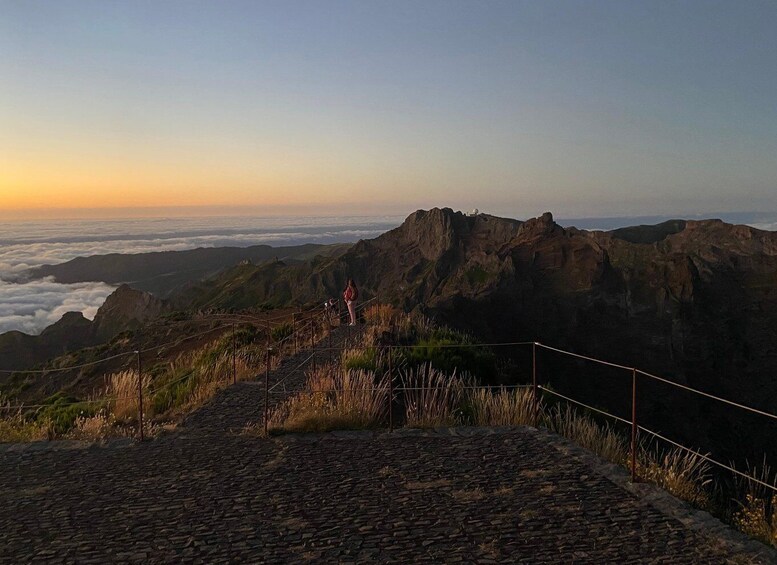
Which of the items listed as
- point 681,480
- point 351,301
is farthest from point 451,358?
point 681,480

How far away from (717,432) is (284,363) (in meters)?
43.8

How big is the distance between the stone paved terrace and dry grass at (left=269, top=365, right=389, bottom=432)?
0.41 m

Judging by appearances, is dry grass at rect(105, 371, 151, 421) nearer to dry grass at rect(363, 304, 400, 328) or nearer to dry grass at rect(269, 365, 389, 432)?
dry grass at rect(269, 365, 389, 432)

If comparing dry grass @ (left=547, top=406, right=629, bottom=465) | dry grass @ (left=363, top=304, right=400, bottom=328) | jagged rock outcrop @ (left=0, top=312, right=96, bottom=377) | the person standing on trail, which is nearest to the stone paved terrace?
dry grass @ (left=547, top=406, right=629, bottom=465)

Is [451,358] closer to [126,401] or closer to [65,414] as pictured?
[126,401]

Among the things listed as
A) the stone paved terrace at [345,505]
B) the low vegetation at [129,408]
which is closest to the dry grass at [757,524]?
the stone paved terrace at [345,505]

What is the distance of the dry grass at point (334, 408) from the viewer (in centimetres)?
825

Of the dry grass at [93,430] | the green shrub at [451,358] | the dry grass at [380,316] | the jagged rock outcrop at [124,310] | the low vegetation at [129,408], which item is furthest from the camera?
the jagged rock outcrop at [124,310]

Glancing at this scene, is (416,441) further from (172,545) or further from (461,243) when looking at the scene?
(461,243)

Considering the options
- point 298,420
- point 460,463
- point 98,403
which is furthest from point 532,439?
point 98,403

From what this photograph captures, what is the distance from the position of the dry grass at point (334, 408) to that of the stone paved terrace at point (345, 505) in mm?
408

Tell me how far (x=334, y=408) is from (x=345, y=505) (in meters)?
2.96

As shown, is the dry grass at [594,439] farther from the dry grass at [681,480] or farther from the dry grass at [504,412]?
the dry grass at [681,480]

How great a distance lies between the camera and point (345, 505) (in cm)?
566
